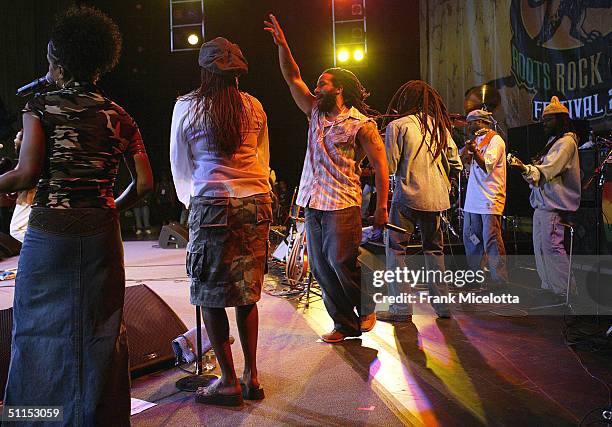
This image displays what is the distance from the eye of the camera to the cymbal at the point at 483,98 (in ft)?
27.3

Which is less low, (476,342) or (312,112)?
(312,112)

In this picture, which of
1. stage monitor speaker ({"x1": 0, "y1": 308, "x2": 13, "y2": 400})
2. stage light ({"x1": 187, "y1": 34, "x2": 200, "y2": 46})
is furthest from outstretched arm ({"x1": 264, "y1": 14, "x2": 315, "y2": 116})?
stage light ({"x1": 187, "y1": 34, "x2": 200, "y2": 46})

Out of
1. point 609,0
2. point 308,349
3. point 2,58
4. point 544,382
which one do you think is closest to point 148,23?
point 2,58

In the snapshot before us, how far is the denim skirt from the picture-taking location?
1995 millimetres

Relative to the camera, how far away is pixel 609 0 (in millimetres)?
6039

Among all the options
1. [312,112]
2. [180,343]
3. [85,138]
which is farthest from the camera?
[312,112]

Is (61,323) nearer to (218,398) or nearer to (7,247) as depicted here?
(218,398)

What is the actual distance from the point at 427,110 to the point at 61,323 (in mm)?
3537

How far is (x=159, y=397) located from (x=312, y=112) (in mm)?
2308

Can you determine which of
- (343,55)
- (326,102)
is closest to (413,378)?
(326,102)

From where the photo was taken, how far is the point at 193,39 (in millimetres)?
14531

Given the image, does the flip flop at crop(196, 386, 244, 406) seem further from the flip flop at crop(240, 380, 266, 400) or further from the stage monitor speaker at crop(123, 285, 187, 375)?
the stage monitor speaker at crop(123, 285, 187, 375)

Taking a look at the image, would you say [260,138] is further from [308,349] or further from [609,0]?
[609,0]

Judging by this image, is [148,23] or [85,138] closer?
Result: [85,138]
